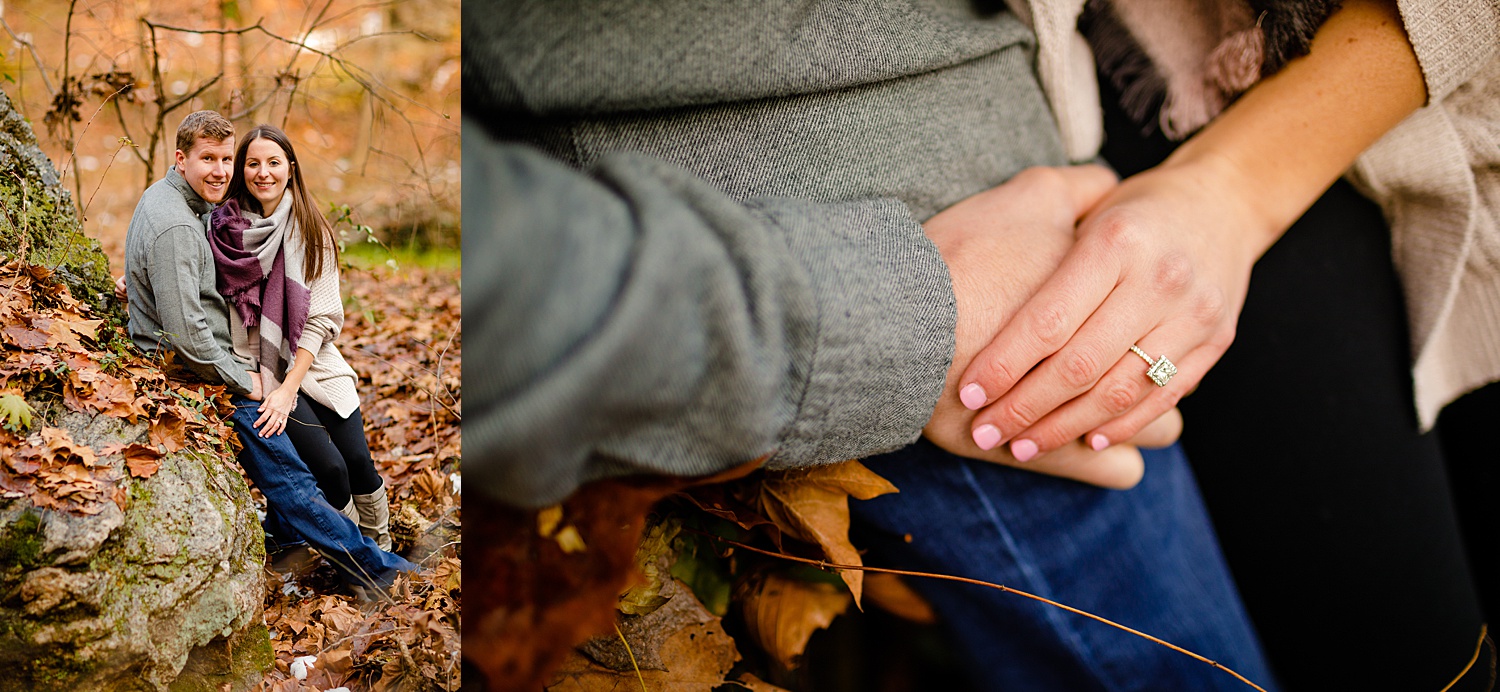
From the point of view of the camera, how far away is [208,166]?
525 millimetres

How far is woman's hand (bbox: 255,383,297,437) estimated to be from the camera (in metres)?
0.55

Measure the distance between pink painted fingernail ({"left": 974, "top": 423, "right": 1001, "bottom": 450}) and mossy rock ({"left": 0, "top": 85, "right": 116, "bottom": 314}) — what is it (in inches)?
29.1

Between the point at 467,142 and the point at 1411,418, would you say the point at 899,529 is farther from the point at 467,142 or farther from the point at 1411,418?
the point at 1411,418

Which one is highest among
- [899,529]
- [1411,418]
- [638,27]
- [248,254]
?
[638,27]

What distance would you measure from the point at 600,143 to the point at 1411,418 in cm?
130

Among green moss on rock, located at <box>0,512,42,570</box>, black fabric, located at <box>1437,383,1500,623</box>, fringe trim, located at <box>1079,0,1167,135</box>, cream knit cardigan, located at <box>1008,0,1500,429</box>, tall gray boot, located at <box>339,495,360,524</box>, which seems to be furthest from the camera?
black fabric, located at <box>1437,383,1500,623</box>

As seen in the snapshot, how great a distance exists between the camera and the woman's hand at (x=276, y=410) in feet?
1.80

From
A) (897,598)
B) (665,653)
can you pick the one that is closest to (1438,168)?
(897,598)

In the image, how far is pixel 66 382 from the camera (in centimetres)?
50

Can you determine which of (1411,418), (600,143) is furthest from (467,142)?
(1411,418)

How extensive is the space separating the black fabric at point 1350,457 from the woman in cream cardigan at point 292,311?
3.84ft

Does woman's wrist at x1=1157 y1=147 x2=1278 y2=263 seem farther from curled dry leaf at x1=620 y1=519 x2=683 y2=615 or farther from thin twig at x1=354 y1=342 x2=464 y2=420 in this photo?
thin twig at x1=354 y1=342 x2=464 y2=420

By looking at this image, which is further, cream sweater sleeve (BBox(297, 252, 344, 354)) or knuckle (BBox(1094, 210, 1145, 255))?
knuckle (BBox(1094, 210, 1145, 255))

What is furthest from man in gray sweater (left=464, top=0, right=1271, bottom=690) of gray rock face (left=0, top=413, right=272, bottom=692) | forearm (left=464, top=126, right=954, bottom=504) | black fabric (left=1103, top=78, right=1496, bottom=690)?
black fabric (left=1103, top=78, right=1496, bottom=690)
